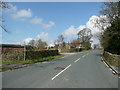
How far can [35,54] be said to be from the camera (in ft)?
95.1

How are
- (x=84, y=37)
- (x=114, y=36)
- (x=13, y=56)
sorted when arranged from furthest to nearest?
1. (x=84, y=37)
2. (x=114, y=36)
3. (x=13, y=56)

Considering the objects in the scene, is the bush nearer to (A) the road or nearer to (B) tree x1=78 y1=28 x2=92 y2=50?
(A) the road

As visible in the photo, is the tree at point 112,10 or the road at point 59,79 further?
the tree at point 112,10

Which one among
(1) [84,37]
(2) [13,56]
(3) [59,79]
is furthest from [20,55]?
(1) [84,37]

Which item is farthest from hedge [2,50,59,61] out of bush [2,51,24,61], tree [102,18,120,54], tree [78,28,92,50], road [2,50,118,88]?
tree [78,28,92,50]

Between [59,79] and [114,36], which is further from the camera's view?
[114,36]

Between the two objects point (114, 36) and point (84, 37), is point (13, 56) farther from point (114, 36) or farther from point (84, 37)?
point (84, 37)

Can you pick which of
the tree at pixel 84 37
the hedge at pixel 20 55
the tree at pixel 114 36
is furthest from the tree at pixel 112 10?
the tree at pixel 84 37

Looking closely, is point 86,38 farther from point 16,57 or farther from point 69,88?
point 69,88

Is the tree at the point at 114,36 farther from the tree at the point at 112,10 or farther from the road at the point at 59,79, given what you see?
the road at the point at 59,79

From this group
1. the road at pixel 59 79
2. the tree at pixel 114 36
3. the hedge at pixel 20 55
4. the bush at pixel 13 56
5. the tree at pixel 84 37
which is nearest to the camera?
the road at pixel 59 79

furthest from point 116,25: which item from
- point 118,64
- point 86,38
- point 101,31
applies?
point 86,38

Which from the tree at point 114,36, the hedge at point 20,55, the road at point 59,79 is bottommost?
the road at point 59,79

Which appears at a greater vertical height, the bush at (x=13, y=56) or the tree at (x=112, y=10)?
the tree at (x=112, y=10)
